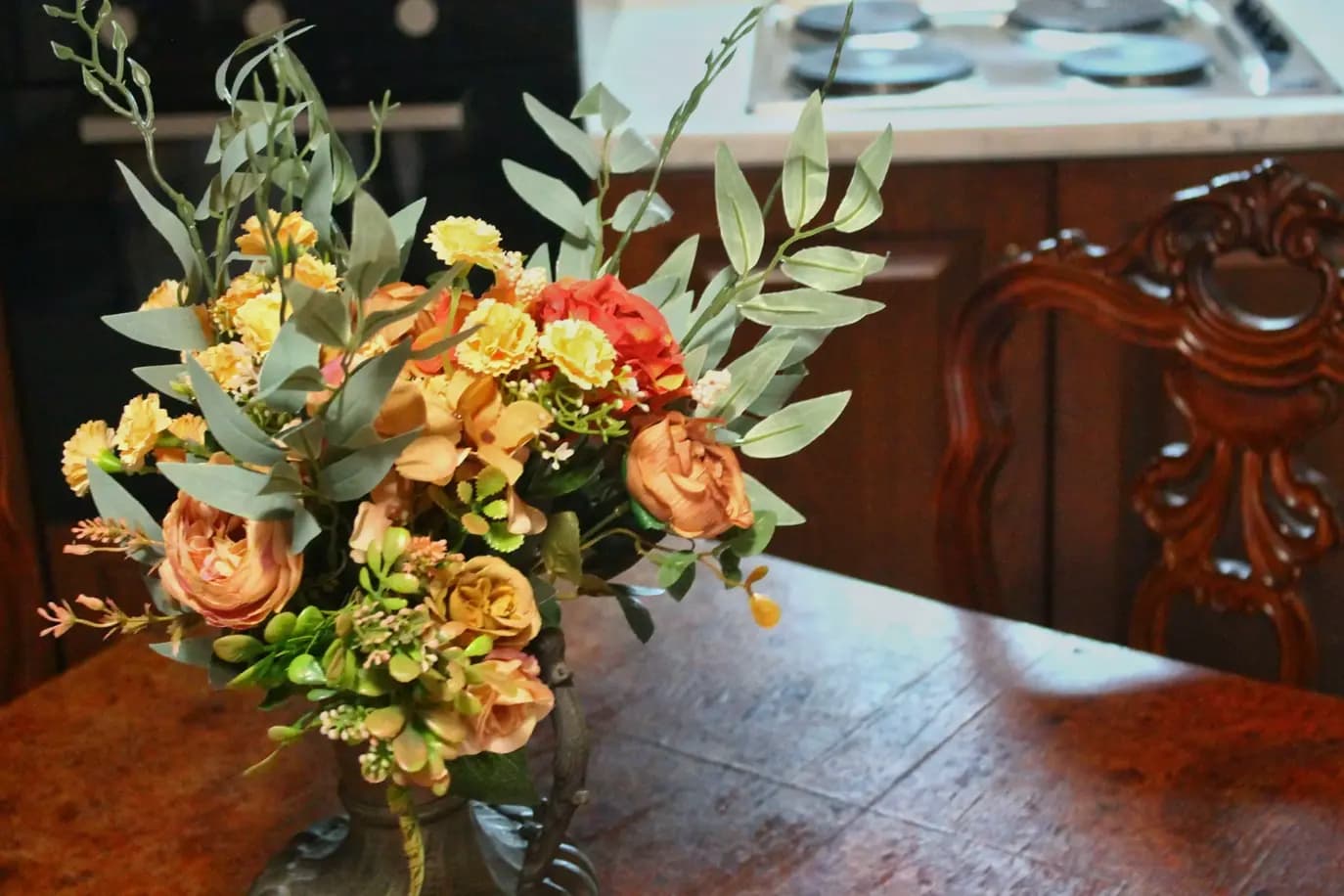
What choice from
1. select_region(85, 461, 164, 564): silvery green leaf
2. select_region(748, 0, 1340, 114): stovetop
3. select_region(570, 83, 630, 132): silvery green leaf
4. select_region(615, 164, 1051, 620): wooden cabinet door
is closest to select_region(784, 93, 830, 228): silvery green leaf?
select_region(570, 83, 630, 132): silvery green leaf

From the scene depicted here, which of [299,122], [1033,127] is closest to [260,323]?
[1033,127]

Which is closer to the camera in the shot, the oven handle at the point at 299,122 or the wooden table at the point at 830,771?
the wooden table at the point at 830,771

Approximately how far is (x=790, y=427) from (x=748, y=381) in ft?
0.10

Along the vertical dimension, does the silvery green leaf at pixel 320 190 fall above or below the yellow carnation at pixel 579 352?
above

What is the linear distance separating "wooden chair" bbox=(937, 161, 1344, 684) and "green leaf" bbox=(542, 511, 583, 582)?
61 cm

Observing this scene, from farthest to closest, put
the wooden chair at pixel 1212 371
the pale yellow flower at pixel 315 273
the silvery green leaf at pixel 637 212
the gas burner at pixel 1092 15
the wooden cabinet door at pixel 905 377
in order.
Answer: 1. the gas burner at pixel 1092 15
2. the wooden cabinet door at pixel 905 377
3. the wooden chair at pixel 1212 371
4. the silvery green leaf at pixel 637 212
5. the pale yellow flower at pixel 315 273

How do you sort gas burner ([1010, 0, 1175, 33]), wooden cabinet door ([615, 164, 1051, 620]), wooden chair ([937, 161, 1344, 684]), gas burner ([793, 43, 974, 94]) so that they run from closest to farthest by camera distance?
wooden chair ([937, 161, 1344, 684]) → wooden cabinet door ([615, 164, 1051, 620]) → gas burner ([793, 43, 974, 94]) → gas burner ([1010, 0, 1175, 33])

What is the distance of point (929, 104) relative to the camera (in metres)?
1.78

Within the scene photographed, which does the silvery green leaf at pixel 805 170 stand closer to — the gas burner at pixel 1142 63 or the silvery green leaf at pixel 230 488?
the silvery green leaf at pixel 230 488

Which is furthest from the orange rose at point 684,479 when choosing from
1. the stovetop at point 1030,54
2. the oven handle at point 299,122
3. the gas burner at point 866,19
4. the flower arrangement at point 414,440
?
the gas burner at point 866,19

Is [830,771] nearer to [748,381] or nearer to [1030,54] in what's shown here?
[748,381]

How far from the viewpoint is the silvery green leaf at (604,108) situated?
30.8 inches

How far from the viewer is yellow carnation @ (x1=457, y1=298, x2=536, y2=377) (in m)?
0.65

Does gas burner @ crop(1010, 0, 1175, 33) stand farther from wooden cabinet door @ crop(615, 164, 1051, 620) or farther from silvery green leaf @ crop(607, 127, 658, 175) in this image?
silvery green leaf @ crop(607, 127, 658, 175)
